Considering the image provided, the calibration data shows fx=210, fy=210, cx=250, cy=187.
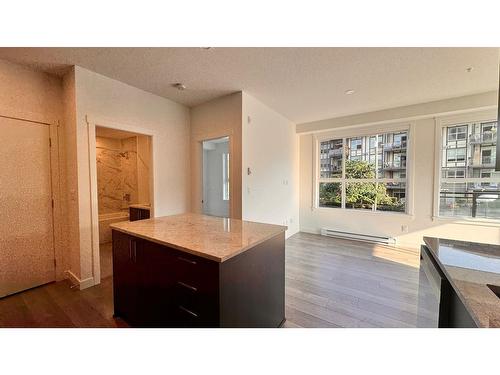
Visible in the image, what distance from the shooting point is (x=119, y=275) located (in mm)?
1792

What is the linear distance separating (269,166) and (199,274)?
9.09 feet

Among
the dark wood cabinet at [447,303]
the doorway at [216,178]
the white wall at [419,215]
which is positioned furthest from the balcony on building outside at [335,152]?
the dark wood cabinet at [447,303]

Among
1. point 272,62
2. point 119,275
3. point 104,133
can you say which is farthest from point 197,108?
point 119,275

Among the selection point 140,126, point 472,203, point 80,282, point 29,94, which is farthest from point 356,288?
point 29,94

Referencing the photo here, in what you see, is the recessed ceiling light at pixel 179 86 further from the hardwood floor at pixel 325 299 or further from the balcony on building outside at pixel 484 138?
the balcony on building outside at pixel 484 138

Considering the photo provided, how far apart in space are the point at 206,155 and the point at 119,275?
13.9 ft

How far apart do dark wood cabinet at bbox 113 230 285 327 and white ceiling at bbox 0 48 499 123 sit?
5.86 ft

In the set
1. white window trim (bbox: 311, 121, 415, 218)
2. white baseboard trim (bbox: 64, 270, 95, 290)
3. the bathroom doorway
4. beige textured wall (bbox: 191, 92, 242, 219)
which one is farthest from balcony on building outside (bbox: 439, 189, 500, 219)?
the bathroom doorway

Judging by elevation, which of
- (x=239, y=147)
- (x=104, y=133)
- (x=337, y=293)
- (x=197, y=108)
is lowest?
(x=337, y=293)

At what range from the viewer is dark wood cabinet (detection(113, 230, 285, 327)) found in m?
1.22

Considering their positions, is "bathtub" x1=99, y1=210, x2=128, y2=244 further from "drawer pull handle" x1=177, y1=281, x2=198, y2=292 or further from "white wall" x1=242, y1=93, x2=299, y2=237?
"drawer pull handle" x1=177, y1=281, x2=198, y2=292
